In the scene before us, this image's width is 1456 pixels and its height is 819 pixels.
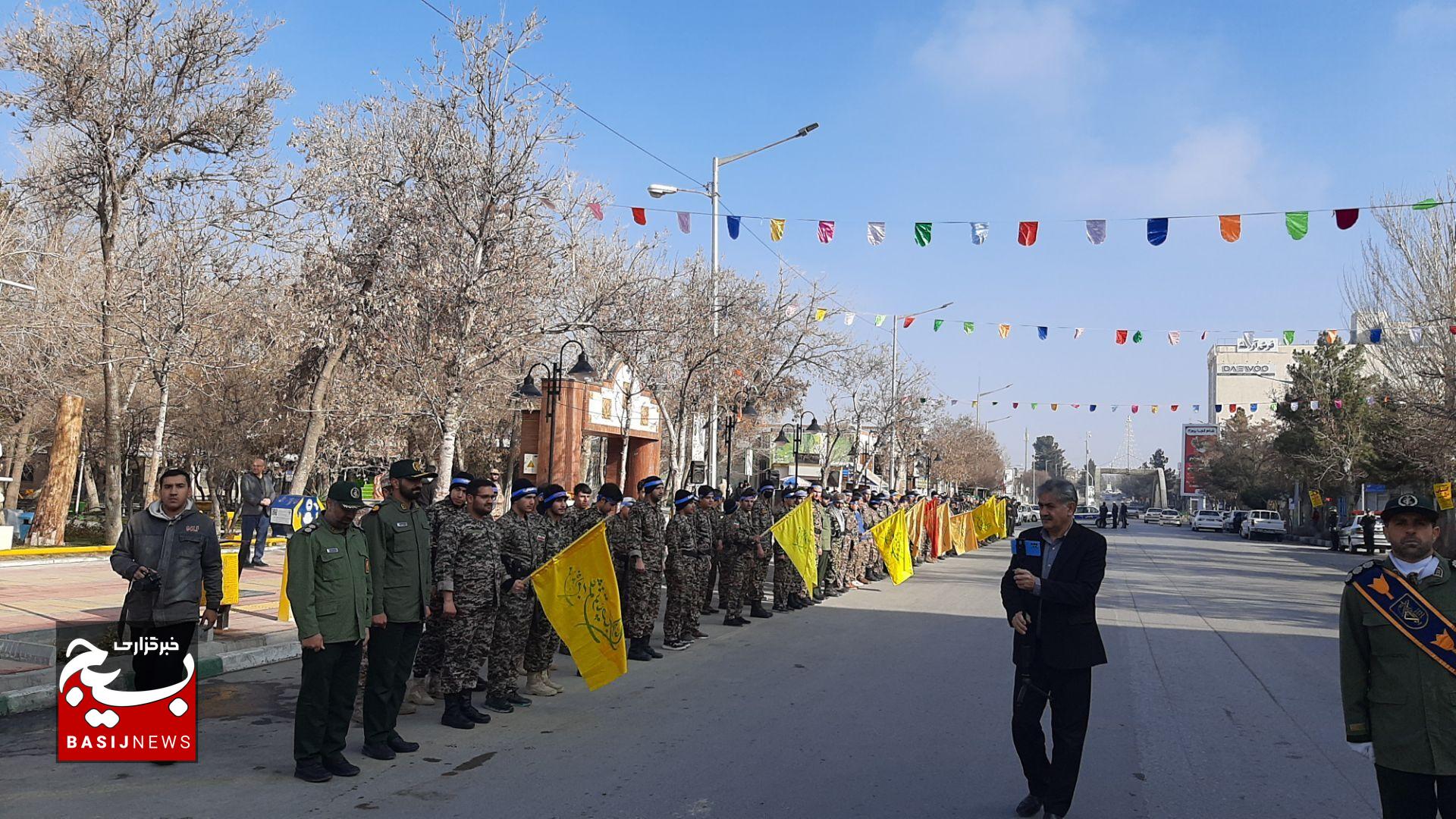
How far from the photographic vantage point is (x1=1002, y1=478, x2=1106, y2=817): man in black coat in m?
5.69

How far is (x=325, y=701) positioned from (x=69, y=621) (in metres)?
6.87

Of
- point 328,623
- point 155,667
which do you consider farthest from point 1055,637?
point 155,667

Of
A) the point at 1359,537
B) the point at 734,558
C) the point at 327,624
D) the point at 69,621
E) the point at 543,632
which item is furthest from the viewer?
the point at 1359,537

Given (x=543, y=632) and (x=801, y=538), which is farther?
(x=801, y=538)

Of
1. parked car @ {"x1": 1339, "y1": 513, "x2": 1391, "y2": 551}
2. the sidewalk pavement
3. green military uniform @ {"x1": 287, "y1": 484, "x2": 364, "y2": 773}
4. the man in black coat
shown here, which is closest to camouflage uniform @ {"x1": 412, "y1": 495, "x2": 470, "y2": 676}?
green military uniform @ {"x1": 287, "y1": 484, "x2": 364, "y2": 773}

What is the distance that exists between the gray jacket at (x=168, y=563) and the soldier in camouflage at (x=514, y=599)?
7.04 ft

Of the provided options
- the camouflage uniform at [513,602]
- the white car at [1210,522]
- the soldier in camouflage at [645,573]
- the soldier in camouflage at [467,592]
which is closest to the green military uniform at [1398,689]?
the soldier in camouflage at [467,592]

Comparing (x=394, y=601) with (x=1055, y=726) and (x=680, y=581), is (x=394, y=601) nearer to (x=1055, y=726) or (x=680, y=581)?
(x=1055, y=726)

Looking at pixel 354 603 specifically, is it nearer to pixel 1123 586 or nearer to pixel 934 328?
pixel 1123 586

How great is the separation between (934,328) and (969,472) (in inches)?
1990

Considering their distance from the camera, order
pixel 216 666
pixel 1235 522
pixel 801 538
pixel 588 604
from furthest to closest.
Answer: pixel 1235 522, pixel 801 538, pixel 216 666, pixel 588 604

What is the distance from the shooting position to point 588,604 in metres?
9.21

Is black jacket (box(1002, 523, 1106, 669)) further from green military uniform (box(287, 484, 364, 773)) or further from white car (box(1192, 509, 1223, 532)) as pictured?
white car (box(1192, 509, 1223, 532))

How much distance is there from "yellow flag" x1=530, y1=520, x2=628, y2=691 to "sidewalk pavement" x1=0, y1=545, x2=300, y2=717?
3571 mm
